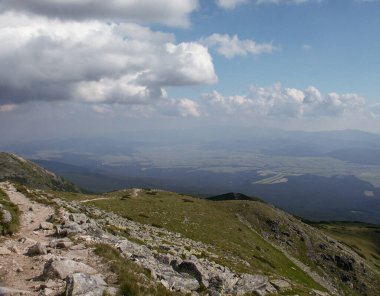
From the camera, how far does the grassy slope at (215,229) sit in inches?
2441

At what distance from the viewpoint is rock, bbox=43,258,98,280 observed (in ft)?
57.9

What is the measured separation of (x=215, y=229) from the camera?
73.9 metres

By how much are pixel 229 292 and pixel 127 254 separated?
8343 millimetres

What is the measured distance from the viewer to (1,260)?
2033cm

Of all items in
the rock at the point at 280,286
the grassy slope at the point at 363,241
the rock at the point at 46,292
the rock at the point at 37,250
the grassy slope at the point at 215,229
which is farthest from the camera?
the grassy slope at the point at 363,241

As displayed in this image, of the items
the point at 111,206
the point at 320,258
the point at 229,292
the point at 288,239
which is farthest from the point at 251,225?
the point at 229,292

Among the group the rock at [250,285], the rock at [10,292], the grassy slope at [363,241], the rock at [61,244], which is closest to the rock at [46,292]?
the rock at [10,292]

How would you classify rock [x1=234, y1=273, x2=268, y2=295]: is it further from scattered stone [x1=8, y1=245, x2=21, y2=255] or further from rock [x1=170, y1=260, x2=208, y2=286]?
scattered stone [x1=8, y1=245, x2=21, y2=255]

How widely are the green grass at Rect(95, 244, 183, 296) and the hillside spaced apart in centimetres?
6

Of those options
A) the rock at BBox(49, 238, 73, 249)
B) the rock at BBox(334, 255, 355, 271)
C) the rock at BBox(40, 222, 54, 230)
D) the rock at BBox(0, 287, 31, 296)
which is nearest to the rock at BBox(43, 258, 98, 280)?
the rock at BBox(0, 287, 31, 296)

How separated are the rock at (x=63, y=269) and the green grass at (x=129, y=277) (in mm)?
1361

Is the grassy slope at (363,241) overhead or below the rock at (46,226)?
below

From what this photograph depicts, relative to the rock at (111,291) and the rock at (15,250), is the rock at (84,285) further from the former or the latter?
the rock at (15,250)

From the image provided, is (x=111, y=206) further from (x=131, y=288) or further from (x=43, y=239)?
(x=131, y=288)
